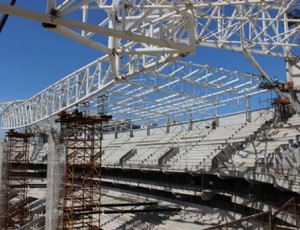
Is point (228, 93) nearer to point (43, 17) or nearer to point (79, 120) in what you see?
point (79, 120)

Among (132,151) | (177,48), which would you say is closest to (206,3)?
(177,48)

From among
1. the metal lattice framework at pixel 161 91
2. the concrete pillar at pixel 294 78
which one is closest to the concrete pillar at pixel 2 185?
the metal lattice framework at pixel 161 91

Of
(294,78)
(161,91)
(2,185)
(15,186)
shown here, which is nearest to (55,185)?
(161,91)

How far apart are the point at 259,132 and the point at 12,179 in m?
21.9

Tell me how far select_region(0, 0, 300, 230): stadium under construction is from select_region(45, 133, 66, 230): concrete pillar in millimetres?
72

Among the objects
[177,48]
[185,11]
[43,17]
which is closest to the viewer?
[43,17]

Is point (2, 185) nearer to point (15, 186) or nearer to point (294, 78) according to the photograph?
point (15, 186)

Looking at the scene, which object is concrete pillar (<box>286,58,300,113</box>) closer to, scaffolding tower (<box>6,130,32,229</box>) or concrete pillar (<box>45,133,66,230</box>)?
concrete pillar (<box>45,133,66,230</box>)

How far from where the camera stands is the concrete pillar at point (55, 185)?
22.0 m

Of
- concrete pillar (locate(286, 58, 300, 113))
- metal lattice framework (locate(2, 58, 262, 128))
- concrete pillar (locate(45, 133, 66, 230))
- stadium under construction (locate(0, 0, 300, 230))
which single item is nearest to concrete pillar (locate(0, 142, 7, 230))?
stadium under construction (locate(0, 0, 300, 230))

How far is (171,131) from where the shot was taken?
3722 cm

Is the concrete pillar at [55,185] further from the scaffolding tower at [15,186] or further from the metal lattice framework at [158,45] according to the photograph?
the scaffolding tower at [15,186]

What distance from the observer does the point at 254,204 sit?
17094mm

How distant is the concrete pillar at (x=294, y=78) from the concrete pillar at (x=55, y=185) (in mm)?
14020
